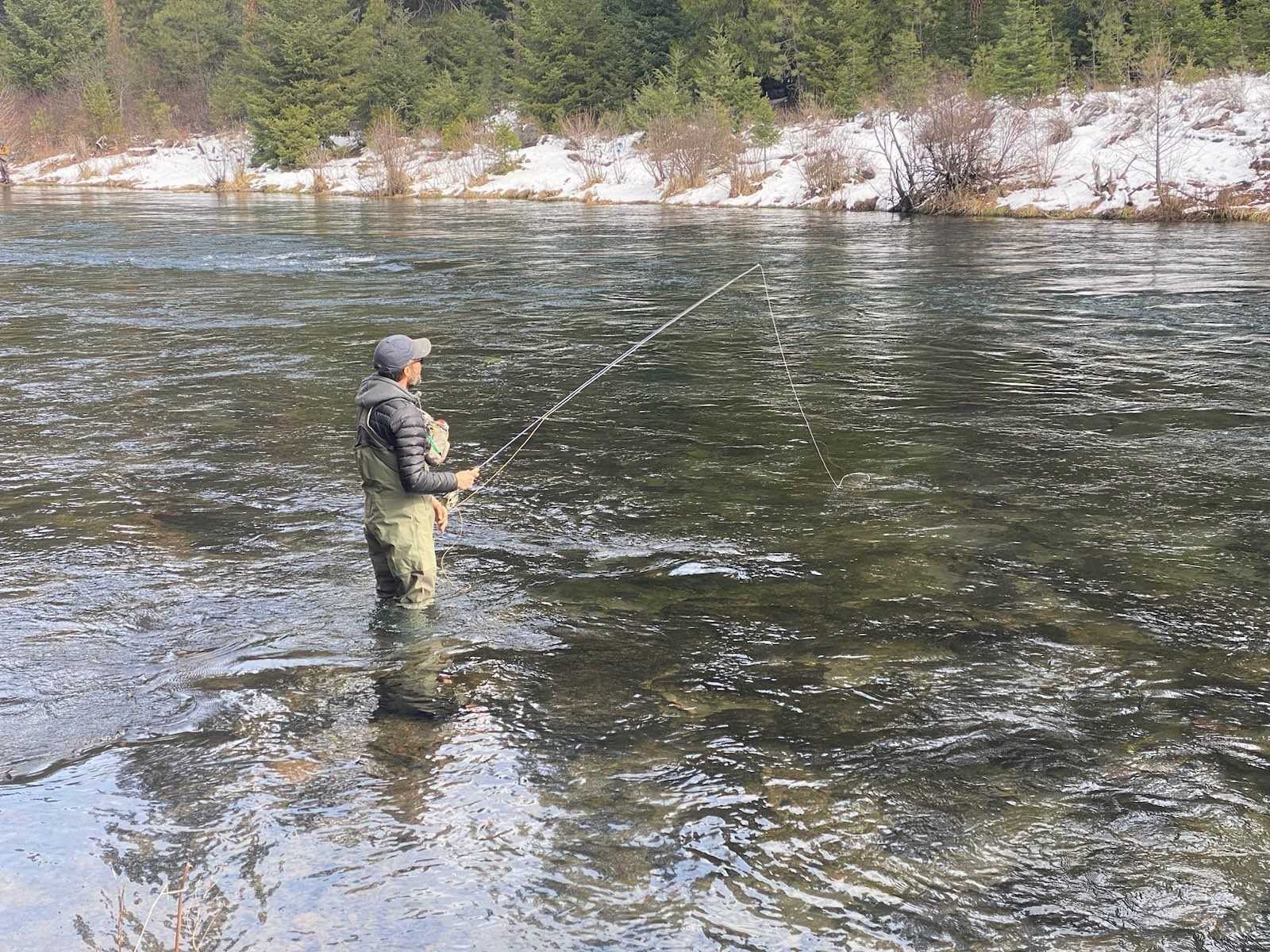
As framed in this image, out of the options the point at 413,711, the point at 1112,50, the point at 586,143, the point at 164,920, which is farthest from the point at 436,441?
the point at 586,143

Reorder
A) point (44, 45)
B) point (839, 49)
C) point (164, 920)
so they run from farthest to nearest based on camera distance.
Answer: point (44, 45), point (839, 49), point (164, 920)

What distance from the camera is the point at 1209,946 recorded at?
3076mm

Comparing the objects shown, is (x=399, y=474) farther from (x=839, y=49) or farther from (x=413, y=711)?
(x=839, y=49)

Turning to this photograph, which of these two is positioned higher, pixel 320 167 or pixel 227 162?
pixel 227 162

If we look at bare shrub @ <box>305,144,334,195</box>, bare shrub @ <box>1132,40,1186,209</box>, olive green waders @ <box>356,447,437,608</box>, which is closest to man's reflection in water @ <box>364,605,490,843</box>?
olive green waders @ <box>356,447,437,608</box>

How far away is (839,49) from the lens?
154ft

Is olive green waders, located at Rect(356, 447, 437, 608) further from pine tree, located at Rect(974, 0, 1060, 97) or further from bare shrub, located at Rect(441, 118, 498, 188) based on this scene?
bare shrub, located at Rect(441, 118, 498, 188)

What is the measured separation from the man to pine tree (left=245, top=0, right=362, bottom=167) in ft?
173

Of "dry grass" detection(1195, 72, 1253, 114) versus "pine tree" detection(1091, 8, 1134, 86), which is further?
"pine tree" detection(1091, 8, 1134, 86)

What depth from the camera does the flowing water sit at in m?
3.29

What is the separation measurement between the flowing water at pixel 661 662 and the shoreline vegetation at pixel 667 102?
65.7 feet

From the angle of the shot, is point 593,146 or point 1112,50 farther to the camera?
point 593,146

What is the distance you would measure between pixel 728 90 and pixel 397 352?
41.8 metres

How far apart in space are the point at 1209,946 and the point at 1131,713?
133 cm
